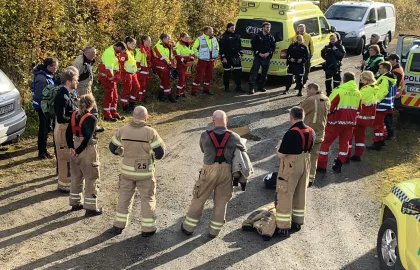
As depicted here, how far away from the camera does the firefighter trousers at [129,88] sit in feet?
36.8

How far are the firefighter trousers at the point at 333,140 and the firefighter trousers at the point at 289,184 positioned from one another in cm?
223

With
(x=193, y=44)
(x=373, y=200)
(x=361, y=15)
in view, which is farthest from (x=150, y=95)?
(x=361, y=15)

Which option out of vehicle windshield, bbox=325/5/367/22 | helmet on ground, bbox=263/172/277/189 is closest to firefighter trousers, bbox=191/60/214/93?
helmet on ground, bbox=263/172/277/189

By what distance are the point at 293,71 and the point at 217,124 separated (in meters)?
7.25

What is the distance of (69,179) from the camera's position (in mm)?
7691

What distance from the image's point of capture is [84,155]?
6828mm

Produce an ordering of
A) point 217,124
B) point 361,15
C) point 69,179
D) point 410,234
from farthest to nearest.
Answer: point 361,15
point 69,179
point 217,124
point 410,234

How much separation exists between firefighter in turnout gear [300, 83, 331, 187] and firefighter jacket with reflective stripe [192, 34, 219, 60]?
540cm

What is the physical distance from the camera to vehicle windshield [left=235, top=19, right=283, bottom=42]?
13812 mm

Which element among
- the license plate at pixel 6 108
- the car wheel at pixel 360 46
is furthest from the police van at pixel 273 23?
the license plate at pixel 6 108

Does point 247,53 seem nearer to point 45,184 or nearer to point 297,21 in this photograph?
point 297,21

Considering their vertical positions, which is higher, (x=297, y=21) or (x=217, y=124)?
(x=297, y=21)

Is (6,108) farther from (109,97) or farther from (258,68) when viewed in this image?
(258,68)

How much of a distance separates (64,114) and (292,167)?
3.37 m
